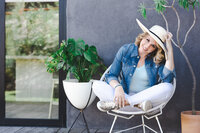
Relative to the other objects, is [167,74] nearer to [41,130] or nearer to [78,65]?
[78,65]

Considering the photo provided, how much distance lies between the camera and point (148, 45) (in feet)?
7.39

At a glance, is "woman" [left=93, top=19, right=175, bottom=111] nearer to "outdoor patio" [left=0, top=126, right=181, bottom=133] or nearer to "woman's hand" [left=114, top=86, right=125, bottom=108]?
"woman's hand" [left=114, top=86, right=125, bottom=108]

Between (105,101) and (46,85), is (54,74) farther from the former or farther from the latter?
(105,101)

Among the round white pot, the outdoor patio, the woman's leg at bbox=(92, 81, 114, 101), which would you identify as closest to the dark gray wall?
the outdoor patio

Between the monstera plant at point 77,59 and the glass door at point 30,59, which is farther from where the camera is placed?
the glass door at point 30,59

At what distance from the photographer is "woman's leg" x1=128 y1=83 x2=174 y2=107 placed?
203 centimetres

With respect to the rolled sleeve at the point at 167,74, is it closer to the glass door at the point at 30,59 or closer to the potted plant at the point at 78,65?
the potted plant at the point at 78,65

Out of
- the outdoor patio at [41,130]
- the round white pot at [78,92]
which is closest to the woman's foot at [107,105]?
the round white pot at [78,92]

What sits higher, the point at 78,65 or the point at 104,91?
the point at 78,65

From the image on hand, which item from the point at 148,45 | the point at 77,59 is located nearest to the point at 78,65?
the point at 77,59

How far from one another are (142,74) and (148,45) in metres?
0.30

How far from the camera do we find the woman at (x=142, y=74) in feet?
6.73

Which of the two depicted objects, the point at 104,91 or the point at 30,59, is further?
the point at 30,59

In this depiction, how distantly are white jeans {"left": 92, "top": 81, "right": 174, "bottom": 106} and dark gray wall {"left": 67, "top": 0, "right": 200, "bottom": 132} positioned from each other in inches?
32.2
